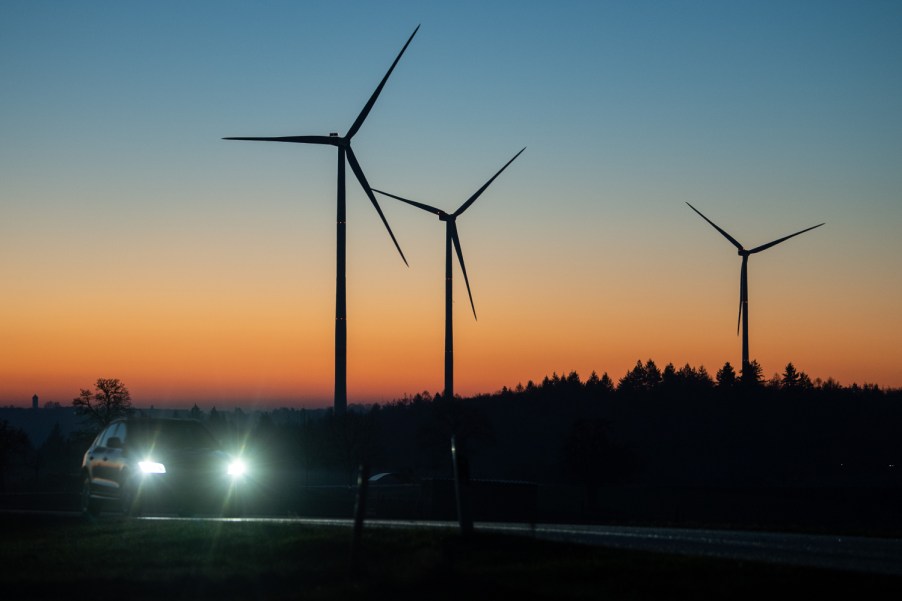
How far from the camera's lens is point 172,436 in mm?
28547

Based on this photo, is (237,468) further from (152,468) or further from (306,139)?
(306,139)

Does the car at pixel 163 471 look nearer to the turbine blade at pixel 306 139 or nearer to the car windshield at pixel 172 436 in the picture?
the car windshield at pixel 172 436

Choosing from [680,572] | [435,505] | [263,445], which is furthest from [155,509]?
[263,445]

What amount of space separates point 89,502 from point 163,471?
10.4 feet

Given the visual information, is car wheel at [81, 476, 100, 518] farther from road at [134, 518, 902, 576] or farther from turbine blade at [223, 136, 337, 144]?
turbine blade at [223, 136, 337, 144]

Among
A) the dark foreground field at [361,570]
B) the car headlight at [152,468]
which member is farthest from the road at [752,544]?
the car headlight at [152,468]

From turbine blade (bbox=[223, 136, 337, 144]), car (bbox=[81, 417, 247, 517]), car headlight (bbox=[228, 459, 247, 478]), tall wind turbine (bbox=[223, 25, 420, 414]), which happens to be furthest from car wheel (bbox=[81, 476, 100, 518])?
turbine blade (bbox=[223, 136, 337, 144])

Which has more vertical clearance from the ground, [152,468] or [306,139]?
[306,139]

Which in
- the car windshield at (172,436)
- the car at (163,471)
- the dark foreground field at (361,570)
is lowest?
the dark foreground field at (361,570)

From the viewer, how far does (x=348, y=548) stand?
2020cm

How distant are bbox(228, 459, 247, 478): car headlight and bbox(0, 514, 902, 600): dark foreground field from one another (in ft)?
10.3

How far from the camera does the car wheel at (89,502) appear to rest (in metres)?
29.4

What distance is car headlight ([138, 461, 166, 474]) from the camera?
90.2 feet

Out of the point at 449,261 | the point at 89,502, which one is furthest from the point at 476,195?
the point at 89,502
